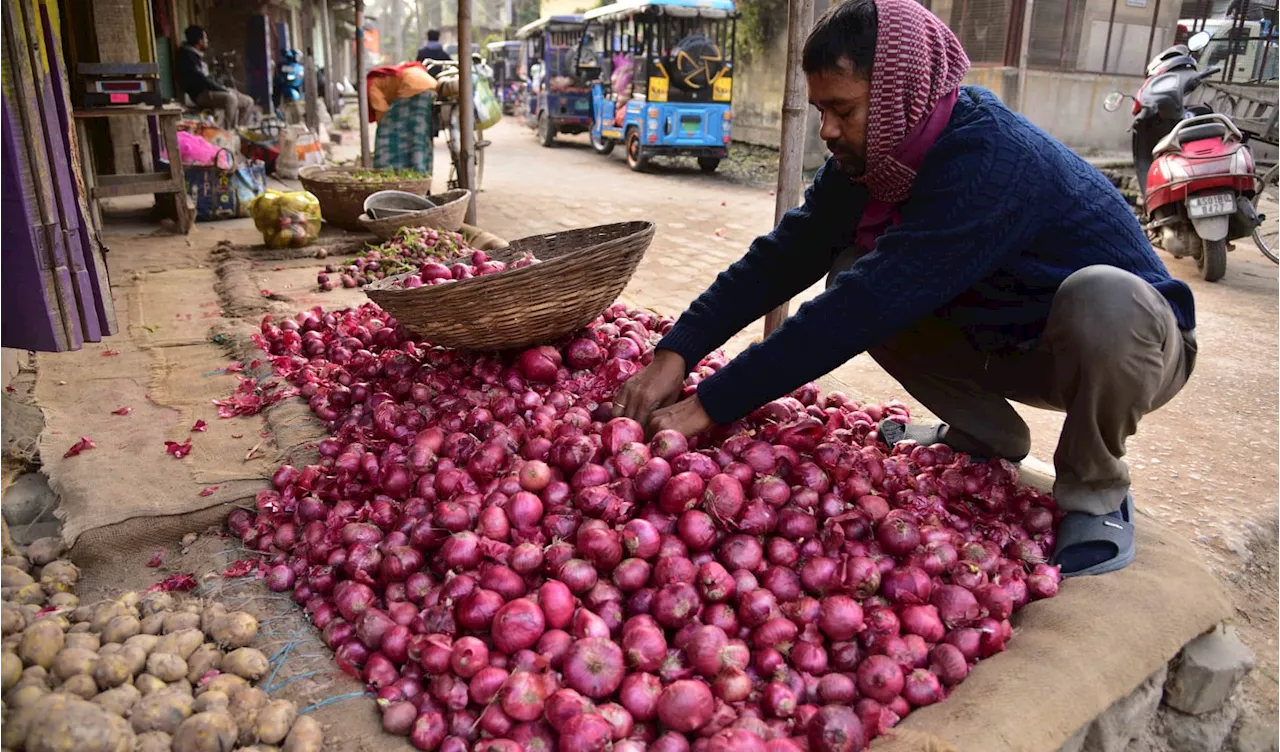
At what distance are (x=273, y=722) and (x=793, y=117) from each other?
269 cm

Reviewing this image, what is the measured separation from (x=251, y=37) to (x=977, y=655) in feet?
50.2

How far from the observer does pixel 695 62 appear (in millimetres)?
11336

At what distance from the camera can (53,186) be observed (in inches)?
83.1

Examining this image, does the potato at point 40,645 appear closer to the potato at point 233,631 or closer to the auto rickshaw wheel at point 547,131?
the potato at point 233,631

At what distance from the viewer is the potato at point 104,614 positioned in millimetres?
1645

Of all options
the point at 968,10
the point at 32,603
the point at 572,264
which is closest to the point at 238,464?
the point at 32,603

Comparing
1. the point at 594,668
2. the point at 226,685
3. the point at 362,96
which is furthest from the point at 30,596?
the point at 362,96

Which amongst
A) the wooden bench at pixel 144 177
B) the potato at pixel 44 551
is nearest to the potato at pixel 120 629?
the potato at pixel 44 551

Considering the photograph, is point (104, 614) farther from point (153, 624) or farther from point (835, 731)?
point (835, 731)

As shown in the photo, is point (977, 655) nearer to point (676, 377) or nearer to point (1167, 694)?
point (1167, 694)

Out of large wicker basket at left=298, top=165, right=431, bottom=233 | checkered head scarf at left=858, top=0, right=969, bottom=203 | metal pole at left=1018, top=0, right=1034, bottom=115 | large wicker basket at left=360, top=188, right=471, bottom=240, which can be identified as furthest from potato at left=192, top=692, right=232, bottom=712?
metal pole at left=1018, top=0, right=1034, bottom=115

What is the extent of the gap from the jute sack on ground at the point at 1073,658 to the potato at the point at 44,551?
1843 mm

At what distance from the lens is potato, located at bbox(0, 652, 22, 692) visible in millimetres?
1459

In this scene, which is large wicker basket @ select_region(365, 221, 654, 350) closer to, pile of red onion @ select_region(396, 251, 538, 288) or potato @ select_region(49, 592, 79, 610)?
pile of red onion @ select_region(396, 251, 538, 288)
